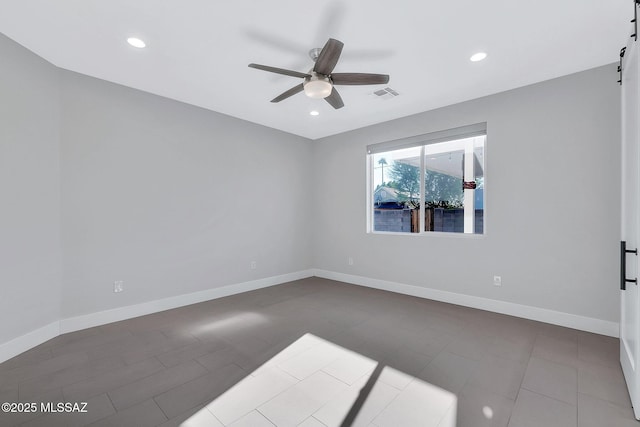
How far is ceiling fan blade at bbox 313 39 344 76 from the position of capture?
204 centimetres

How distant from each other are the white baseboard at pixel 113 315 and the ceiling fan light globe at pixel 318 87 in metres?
3.17

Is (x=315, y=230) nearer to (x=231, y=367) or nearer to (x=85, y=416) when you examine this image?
(x=231, y=367)

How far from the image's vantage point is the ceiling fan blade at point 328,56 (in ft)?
6.69

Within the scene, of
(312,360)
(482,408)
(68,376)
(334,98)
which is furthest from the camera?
(334,98)

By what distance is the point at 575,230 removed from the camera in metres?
3.06

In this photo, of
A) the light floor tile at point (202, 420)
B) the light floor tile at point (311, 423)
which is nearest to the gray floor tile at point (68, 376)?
the light floor tile at point (202, 420)

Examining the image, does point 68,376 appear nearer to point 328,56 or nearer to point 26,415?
point 26,415

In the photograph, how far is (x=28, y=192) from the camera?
2.65 metres

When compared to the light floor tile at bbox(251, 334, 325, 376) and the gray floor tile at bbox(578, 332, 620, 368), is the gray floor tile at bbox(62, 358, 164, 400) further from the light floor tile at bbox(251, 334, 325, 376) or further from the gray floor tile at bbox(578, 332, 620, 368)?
the gray floor tile at bbox(578, 332, 620, 368)

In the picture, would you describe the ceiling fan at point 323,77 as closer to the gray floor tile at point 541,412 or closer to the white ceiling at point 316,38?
the white ceiling at point 316,38

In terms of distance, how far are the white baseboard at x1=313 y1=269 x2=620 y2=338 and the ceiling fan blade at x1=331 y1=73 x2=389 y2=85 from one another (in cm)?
302

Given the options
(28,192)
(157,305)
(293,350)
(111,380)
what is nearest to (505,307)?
(293,350)

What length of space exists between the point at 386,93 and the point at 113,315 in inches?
166

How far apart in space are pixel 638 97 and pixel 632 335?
155 centimetres
